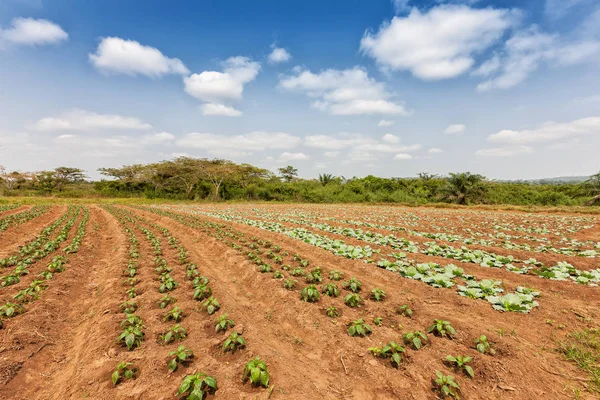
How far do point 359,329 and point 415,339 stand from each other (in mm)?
911

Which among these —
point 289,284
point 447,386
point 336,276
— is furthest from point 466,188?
point 447,386

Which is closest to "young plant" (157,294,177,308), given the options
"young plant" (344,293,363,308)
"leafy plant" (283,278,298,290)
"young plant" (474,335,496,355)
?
"leafy plant" (283,278,298,290)

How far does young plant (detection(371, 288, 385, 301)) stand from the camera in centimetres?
590

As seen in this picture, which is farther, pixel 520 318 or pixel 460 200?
pixel 460 200

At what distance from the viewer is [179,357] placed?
12.3 ft

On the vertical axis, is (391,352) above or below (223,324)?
below

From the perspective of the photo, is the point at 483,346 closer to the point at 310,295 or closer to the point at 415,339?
the point at 415,339

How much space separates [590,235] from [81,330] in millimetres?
21849

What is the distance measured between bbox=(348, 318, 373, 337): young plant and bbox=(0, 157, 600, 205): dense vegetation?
36262mm

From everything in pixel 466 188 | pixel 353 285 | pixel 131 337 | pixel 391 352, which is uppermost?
pixel 466 188

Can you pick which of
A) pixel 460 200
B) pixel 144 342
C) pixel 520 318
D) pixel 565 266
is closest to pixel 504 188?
pixel 460 200

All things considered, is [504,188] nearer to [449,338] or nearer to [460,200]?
[460,200]

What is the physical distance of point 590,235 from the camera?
44.9 ft

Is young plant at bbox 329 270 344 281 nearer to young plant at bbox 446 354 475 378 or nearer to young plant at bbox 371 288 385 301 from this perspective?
young plant at bbox 371 288 385 301
